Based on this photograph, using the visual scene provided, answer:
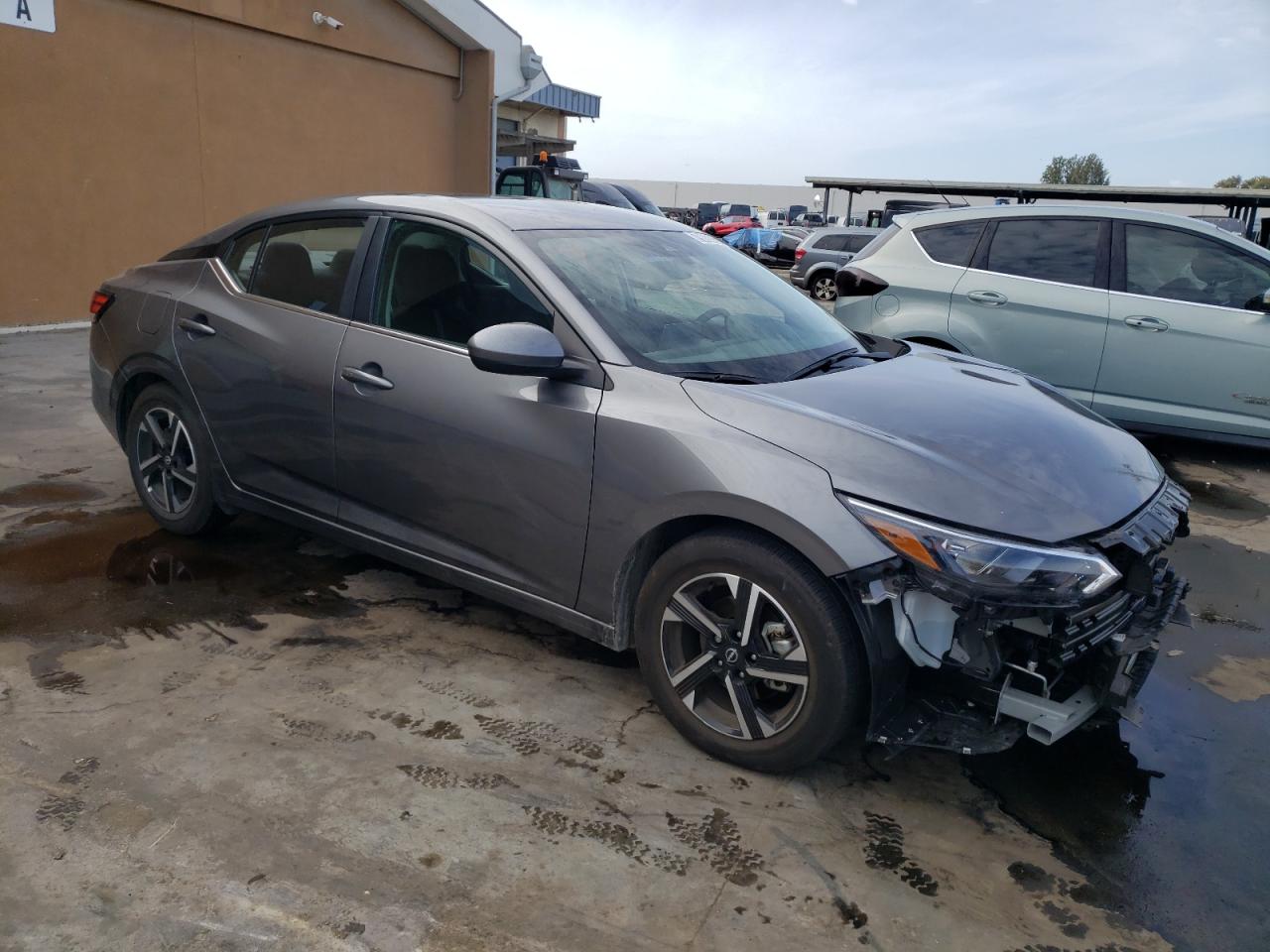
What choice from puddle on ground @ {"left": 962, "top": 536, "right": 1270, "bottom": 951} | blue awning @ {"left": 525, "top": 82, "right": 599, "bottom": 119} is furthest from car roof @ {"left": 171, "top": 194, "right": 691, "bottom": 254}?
blue awning @ {"left": 525, "top": 82, "right": 599, "bottom": 119}

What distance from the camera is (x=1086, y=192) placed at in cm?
2347

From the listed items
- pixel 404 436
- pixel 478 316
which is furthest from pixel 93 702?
pixel 478 316

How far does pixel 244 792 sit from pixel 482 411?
137 centimetres

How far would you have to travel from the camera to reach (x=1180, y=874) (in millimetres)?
2535

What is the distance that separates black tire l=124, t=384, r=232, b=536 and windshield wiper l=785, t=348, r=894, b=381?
2.57 metres

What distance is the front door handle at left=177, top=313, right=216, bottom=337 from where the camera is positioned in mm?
4109

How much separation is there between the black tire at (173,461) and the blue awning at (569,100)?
26604 mm

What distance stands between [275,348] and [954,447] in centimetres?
264

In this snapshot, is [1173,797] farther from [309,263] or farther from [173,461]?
[173,461]

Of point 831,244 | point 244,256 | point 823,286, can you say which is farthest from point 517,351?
point 831,244

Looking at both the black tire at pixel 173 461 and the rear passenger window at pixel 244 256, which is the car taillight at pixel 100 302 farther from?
the rear passenger window at pixel 244 256

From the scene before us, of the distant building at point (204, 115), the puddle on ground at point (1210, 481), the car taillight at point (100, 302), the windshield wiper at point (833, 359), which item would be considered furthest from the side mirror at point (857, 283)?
the distant building at point (204, 115)

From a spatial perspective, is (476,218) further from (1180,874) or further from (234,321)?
(1180,874)

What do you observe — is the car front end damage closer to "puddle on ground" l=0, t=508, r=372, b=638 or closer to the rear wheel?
"puddle on ground" l=0, t=508, r=372, b=638
